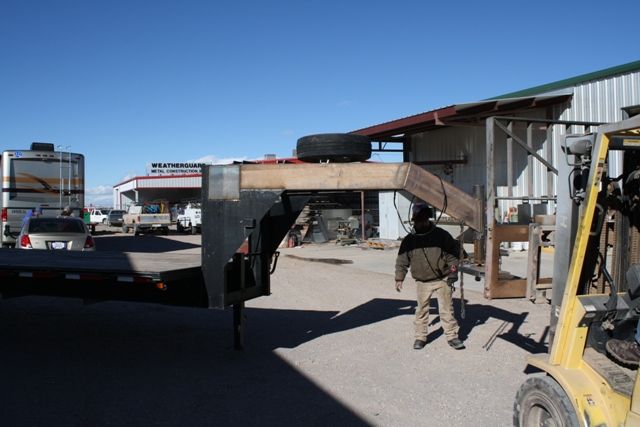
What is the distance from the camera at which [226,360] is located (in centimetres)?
651

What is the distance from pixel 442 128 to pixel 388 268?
925cm

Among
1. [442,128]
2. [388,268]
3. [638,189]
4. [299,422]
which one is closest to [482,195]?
[638,189]

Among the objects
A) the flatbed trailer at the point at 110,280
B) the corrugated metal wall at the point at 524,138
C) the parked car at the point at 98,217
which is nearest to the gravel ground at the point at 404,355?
the flatbed trailer at the point at 110,280

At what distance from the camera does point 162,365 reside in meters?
6.30

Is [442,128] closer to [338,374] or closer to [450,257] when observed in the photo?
[450,257]

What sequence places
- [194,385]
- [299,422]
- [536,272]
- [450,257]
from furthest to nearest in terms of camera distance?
[450,257] < [194,385] < [536,272] < [299,422]

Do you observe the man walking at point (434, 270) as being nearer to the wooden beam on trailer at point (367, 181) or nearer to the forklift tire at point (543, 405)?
the wooden beam on trailer at point (367, 181)

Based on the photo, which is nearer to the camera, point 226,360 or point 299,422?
point 299,422

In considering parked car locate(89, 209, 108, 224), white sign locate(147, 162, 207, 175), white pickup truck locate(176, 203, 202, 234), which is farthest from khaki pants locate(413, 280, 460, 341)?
white sign locate(147, 162, 207, 175)

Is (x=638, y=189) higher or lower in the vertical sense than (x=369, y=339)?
higher

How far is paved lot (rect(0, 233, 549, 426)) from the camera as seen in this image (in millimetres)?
4879

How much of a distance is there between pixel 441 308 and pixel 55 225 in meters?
11.2

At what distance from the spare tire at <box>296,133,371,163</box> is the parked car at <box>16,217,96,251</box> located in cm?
961

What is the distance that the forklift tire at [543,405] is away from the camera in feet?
11.5
